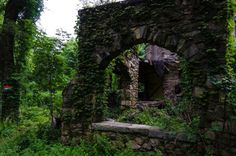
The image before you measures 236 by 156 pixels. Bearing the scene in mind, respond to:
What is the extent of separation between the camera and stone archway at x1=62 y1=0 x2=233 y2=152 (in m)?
4.77

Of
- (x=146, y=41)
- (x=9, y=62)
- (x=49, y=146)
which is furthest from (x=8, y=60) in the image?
(x=146, y=41)

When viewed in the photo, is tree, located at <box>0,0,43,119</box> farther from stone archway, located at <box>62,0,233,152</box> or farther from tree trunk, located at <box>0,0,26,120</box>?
stone archway, located at <box>62,0,233,152</box>

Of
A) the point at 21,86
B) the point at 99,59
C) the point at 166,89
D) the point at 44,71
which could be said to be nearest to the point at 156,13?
the point at 99,59

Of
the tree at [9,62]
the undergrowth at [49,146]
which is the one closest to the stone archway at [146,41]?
the undergrowth at [49,146]

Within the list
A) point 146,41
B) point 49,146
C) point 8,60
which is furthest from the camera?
point 8,60

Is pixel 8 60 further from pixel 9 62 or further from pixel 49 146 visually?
pixel 49 146

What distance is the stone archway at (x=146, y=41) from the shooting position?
477cm

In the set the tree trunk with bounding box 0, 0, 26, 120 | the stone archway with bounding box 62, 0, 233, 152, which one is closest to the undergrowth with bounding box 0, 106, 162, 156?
the stone archway with bounding box 62, 0, 233, 152

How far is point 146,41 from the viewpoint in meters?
5.75

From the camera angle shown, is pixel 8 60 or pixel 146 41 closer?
pixel 146 41

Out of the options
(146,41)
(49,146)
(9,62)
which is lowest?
(49,146)

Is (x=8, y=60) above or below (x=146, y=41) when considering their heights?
below

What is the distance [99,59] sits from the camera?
6391mm

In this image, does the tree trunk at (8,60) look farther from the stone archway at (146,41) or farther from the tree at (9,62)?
the stone archway at (146,41)
